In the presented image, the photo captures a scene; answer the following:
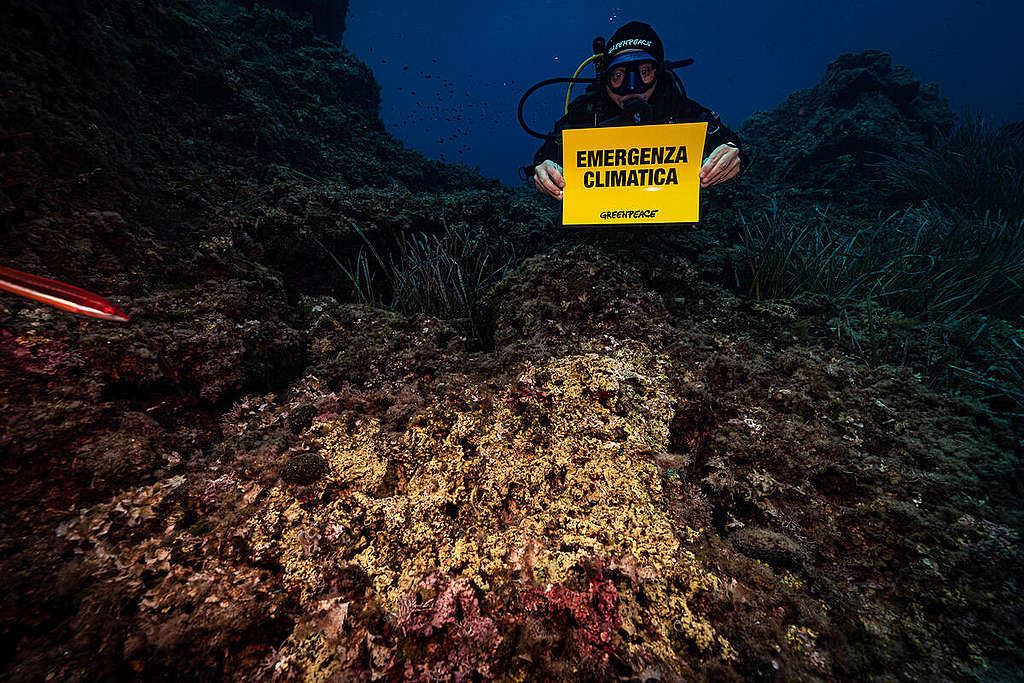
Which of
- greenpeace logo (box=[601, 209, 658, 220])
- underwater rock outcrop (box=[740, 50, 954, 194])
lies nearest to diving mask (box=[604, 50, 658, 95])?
greenpeace logo (box=[601, 209, 658, 220])

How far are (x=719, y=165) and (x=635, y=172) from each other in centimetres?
54

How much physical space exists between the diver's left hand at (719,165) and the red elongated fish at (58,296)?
2766 mm

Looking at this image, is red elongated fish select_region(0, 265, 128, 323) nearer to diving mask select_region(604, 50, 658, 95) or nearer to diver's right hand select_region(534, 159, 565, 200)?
diver's right hand select_region(534, 159, 565, 200)

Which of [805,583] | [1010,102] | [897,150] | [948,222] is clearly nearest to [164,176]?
[805,583]

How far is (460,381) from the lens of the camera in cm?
141

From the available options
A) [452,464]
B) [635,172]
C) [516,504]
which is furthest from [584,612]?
[635,172]

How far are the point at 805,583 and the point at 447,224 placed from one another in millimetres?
3483

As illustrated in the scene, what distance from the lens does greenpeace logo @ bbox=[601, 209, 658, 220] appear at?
2230mm

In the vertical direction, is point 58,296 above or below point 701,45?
below

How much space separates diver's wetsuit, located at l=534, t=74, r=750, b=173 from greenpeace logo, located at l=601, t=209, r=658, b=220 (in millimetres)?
655

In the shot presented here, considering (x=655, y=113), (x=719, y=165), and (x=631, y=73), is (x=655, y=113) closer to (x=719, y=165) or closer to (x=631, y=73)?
(x=631, y=73)

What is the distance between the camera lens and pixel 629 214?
2250 mm

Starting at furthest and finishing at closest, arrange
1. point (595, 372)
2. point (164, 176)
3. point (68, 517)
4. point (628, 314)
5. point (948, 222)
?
point (948, 222) < point (164, 176) < point (628, 314) < point (595, 372) < point (68, 517)

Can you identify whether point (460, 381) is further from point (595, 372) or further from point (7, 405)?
point (7, 405)
